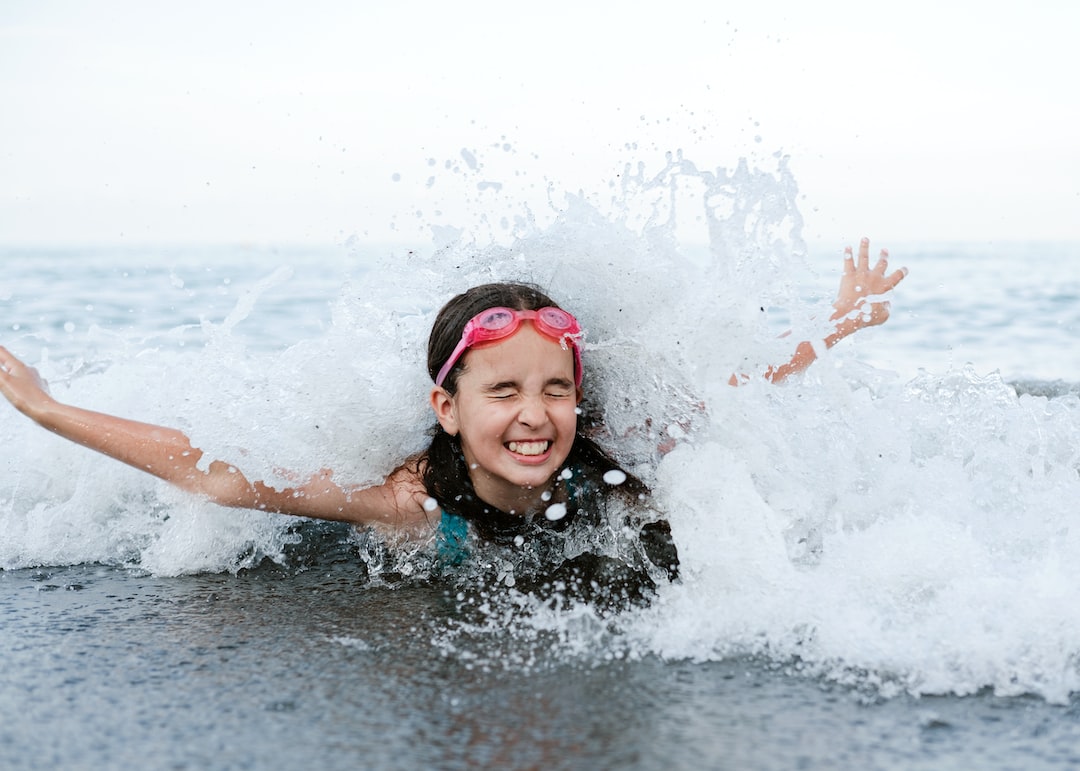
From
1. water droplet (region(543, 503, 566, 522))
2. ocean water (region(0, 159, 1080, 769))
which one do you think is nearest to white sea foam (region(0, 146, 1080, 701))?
ocean water (region(0, 159, 1080, 769))

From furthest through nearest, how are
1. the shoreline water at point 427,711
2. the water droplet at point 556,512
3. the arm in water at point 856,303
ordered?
the arm in water at point 856,303 → the water droplet at point 556,512 → the shoreline water at point 427,711

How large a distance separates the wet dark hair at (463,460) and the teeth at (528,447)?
0.90 feet

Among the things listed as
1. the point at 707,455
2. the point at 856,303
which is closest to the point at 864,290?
the point at 856,303

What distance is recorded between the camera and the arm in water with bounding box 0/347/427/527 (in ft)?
11.6

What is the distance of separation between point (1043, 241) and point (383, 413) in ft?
156

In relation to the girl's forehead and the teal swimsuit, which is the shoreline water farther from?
the girl's forehead

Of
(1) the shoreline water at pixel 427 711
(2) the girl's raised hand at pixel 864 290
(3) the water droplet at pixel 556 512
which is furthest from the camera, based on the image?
(2) the girl's raised hand at pixel 864 290

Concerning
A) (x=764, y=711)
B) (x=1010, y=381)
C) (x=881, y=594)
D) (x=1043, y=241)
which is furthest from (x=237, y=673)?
(x=1043, y=241)

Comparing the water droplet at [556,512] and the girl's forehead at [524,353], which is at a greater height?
the girl's forehead at [524,353]

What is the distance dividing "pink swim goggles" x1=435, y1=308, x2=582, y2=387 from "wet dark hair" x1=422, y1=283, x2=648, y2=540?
0.16 feet

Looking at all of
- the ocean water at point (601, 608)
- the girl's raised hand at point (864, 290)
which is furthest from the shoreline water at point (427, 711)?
the girl's raised hand at point (864, 290)

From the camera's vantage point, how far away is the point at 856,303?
3.86 meters

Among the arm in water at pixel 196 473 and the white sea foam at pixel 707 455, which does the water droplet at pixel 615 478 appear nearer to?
the white sea foam at pixel 707 455

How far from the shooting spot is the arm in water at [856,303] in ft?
12.2
